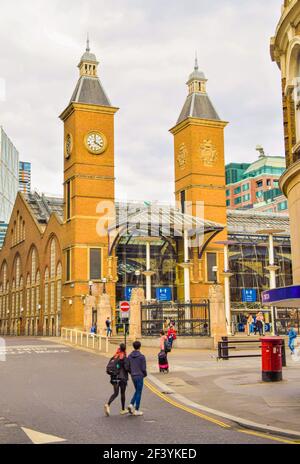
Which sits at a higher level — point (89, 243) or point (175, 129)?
point (175, 129)

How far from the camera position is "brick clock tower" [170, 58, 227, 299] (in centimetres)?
6444

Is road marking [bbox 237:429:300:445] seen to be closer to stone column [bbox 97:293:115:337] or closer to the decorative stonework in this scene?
stone column [bbox 97:293:115:337]

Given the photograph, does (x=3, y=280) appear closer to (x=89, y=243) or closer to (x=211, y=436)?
(x=89, y=243)

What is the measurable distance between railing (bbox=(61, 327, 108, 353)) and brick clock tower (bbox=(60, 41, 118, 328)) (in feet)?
33.9

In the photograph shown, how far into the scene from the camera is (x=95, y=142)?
200ft

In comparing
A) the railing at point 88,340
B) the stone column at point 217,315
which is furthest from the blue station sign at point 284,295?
the railing at point 88,340

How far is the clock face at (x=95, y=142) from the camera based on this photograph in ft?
198

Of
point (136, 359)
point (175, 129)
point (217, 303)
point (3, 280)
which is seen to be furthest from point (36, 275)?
point (136, 359)

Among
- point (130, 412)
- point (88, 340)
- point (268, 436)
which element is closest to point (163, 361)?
point (130, 412)

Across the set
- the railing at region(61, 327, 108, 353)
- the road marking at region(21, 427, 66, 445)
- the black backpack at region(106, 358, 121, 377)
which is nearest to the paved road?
the road marking at region(21, 427, 66, 445)

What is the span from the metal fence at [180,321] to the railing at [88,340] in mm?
3384

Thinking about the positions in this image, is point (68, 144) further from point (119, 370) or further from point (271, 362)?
point (119, 370)

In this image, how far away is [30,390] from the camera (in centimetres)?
1755
